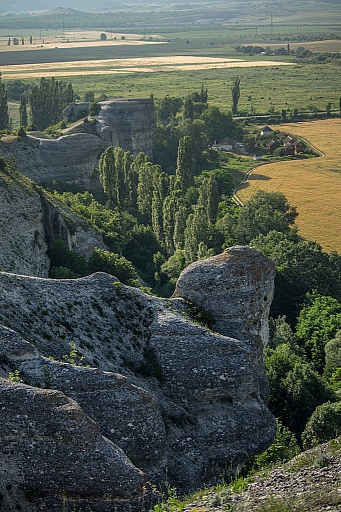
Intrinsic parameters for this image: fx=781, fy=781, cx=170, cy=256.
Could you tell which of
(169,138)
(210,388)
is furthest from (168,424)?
(169,138)

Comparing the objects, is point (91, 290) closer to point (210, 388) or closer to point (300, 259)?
point (210, 388)

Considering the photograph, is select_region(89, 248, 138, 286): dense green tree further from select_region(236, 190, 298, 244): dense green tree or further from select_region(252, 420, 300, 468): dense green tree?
select_region(236, 190, 298, 244): dense green tree

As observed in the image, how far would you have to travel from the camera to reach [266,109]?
16975cm

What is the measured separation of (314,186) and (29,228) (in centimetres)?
6841

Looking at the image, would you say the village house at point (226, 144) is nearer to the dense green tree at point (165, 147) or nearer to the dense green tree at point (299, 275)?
the dense green tree at point (165, 147)

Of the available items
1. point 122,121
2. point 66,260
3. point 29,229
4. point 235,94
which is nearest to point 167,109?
point 235,94

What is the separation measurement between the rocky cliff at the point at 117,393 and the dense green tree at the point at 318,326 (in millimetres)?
18407

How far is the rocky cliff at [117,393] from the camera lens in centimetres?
1930

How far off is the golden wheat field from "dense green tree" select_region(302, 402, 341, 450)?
44269 mm

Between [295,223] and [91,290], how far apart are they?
6250cm

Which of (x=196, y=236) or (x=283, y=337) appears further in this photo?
(x=196, y=236)

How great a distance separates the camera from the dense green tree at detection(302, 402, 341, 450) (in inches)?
1241

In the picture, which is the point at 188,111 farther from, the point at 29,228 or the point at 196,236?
the point at 29,228

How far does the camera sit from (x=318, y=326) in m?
51.0
